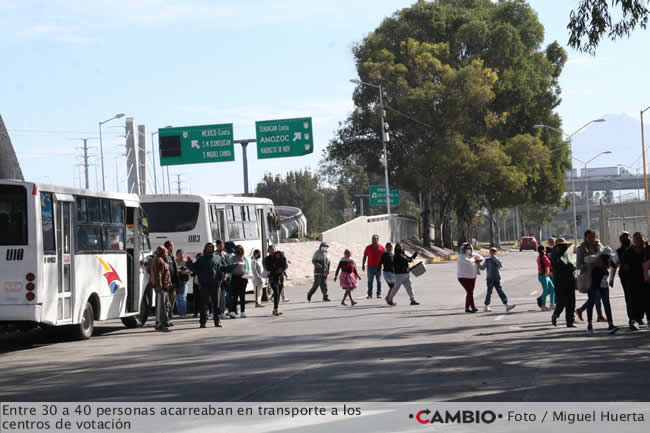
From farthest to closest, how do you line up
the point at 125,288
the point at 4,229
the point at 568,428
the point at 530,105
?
the point at 530,105
the point at 125,288
the point at 4,229
the point at 568,428

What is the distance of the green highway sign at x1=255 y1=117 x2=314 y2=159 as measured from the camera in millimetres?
42750

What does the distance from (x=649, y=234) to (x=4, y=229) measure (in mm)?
25075

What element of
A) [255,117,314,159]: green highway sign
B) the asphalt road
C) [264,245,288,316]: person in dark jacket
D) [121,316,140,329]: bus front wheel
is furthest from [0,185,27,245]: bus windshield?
[255,117,314,159]: green highway sign

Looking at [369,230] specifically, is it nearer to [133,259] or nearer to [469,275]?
[469,275]

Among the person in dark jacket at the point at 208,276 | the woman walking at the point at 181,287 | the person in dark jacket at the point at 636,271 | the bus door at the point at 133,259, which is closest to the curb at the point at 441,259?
the woman walking at the point at 181,287

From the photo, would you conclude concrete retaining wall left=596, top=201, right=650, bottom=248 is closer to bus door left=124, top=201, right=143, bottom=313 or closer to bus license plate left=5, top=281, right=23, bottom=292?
bus door left=124, top=201, right=143, bottom=313

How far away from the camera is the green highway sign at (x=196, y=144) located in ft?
141

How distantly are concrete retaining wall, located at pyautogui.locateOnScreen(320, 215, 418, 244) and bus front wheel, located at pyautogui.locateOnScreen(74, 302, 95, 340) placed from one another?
41559mm

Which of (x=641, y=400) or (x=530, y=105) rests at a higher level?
(x=530, y=105)

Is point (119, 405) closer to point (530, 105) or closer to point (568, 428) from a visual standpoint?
point (568, 428)

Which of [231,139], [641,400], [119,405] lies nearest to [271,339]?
[119,405]

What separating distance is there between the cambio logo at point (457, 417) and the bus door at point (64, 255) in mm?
9595

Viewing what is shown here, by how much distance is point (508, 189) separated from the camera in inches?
2591

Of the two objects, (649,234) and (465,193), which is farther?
(465,193)
